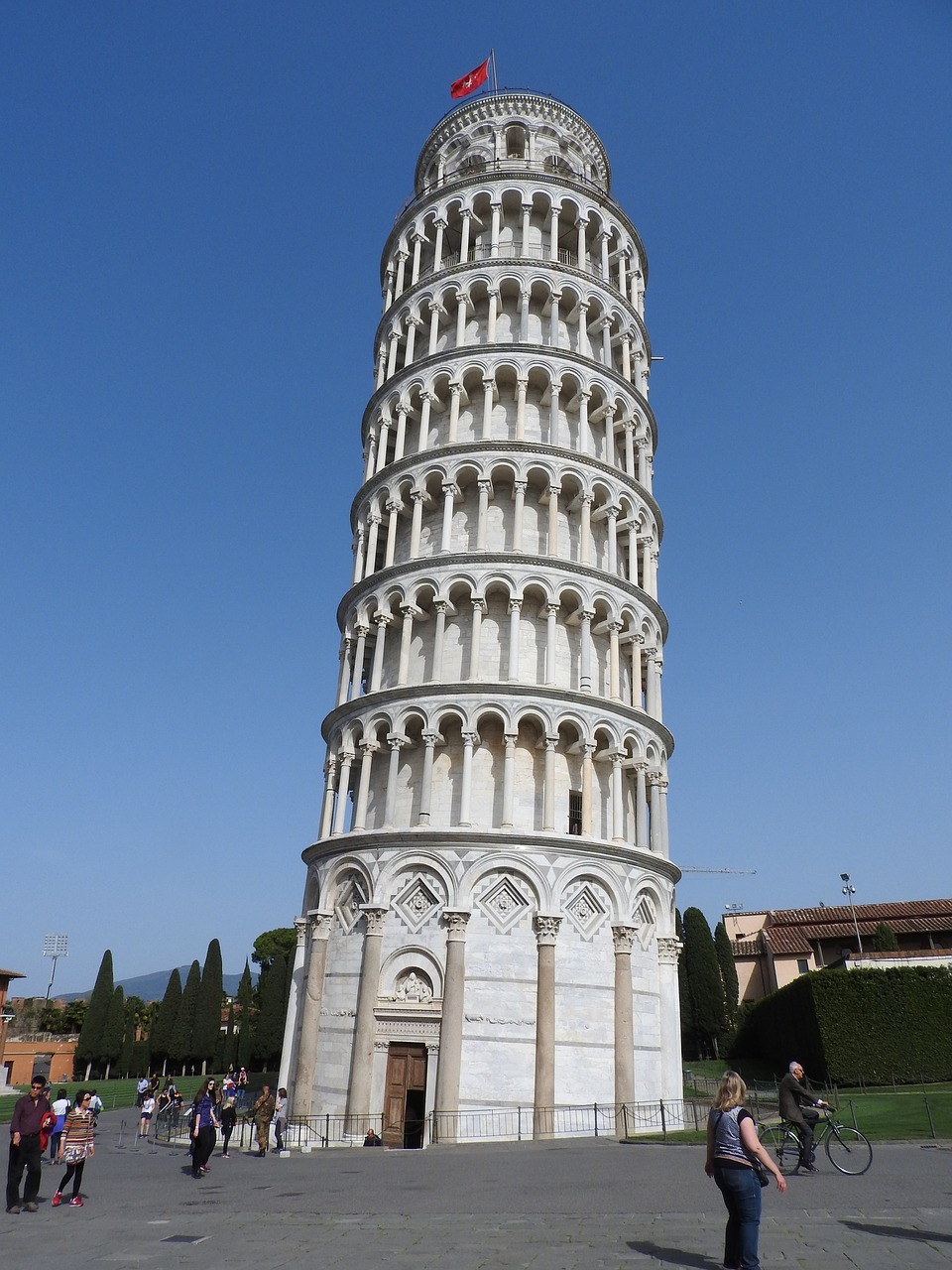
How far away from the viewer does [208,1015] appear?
69.1 m

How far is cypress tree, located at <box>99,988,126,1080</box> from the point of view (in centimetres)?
6644

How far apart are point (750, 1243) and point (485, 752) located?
24.2 meters

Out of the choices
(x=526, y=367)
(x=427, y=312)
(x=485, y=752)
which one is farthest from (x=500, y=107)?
(x=485, y=752)

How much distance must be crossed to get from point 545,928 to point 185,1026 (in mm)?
49921

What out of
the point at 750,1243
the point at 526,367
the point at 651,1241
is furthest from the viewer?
the point at 526,367

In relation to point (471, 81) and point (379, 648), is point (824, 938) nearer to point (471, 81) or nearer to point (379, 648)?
point (379, 648)

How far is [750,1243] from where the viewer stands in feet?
26.9

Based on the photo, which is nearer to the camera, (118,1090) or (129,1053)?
(118,1090)

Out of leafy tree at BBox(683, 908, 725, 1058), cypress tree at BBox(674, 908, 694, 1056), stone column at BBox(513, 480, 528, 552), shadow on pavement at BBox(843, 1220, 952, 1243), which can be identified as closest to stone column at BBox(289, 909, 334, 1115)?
stone column at BBox(513, 480, 528, 552)

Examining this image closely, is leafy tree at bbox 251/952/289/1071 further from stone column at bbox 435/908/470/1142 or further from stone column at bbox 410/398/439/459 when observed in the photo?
stone column at bbox 410/398/439/459

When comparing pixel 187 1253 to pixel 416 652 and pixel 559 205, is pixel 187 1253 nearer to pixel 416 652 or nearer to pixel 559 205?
pixel 416 652

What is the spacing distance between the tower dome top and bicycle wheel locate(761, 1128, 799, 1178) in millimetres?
42241

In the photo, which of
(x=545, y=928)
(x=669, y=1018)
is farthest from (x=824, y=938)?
(x=545, y=928)

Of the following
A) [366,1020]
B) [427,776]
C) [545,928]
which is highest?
[427,776]
